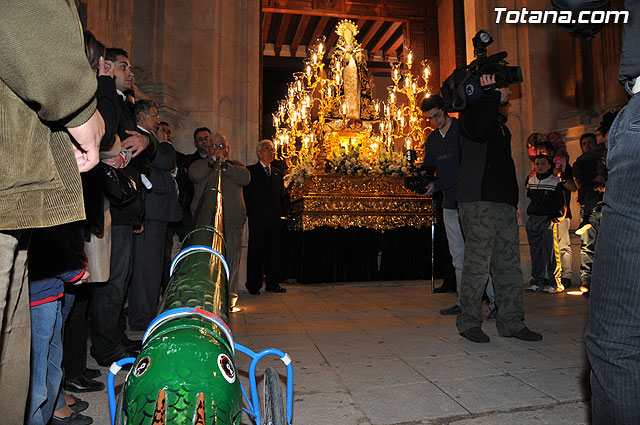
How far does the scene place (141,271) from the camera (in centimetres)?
353

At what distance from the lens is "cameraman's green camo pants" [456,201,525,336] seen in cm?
328

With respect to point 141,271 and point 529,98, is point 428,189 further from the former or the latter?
point 529,98

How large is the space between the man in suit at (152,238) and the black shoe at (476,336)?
2.41 m

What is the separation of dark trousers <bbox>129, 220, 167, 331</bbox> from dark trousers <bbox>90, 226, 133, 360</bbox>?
29.7 inches

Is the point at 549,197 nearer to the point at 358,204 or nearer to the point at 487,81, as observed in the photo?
the point at 358,204

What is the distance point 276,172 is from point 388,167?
82.3 inches

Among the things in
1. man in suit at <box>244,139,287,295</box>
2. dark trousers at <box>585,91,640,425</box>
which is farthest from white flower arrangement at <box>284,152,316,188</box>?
dark trousers at <box>585,91,640,425</box>

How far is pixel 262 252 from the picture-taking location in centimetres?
625

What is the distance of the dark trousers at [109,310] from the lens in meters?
2.62

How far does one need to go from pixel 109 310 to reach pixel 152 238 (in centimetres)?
100

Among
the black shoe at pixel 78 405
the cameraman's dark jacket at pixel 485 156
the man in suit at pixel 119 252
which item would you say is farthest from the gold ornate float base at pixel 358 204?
the black shoe at pixel 78 405

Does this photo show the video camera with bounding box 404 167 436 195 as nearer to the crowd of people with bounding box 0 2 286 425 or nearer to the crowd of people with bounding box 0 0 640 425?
the crowd of people with bounding box 0 0 640 425

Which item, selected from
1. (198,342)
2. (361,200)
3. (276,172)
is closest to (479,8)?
(361,200)

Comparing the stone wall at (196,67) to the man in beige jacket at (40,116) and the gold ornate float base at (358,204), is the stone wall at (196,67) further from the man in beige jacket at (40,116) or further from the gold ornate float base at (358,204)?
the man in beige jacket at (40,116)
